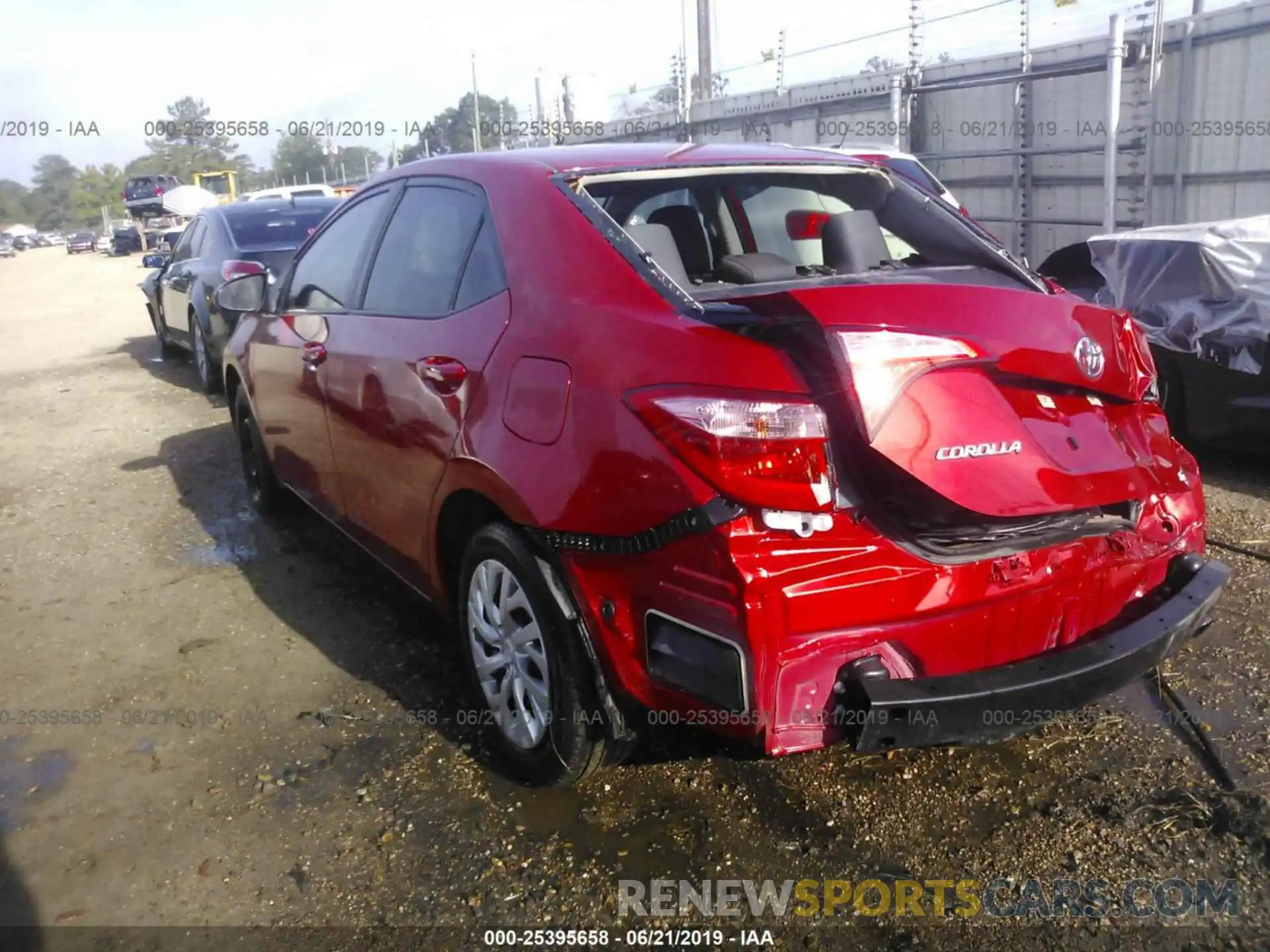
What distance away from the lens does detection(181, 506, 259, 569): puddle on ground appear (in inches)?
209

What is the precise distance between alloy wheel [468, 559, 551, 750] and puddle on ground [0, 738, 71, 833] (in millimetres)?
1363

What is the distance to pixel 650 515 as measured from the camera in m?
2.45

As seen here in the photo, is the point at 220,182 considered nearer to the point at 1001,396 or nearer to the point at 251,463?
the point at 251,463

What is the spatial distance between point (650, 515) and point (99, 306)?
2186 cm

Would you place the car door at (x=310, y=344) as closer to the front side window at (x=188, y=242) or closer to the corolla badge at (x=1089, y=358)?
the corolla badge at (x=1089, y=358)

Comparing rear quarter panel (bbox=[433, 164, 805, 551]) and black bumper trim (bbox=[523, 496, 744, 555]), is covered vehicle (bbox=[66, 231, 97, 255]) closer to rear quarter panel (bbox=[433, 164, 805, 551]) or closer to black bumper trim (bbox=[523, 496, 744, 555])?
rear quarter panel (bbox=[433, 164, 805, 551])

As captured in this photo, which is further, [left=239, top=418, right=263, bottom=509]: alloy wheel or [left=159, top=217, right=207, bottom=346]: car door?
[left=159, top=217, right=207, bottom=346]: car door

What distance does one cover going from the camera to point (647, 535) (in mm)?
2461

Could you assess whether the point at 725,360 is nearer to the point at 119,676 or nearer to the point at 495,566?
the point at 495,566

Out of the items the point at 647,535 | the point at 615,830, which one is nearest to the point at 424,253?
the point at 647,535

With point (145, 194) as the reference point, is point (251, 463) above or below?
below

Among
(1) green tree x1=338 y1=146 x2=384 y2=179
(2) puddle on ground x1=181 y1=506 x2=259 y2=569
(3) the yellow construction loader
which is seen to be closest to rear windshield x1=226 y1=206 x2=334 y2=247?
(2) puddle on ground x1=181 y1=506 x2=259 y2=569

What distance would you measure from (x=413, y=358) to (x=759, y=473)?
4.69 feet

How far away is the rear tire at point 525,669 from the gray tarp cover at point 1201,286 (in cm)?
399
